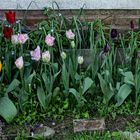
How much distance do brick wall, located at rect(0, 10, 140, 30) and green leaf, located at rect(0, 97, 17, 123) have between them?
1292mm

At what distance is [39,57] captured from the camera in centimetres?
427

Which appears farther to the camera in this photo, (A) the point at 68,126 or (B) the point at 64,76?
(B) the point at 64,76

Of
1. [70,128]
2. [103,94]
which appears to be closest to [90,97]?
[103,94]

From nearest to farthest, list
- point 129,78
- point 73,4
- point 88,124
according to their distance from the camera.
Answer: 1. point 88,124
2. point 129,78
3. point 73,4

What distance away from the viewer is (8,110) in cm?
423

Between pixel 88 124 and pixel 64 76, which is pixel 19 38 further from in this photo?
pixel 88 124

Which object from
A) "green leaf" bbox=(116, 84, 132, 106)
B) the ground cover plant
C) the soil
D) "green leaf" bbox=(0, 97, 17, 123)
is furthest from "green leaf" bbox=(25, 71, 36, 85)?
"green leaf" bbox=(116, 84, 132, 106)

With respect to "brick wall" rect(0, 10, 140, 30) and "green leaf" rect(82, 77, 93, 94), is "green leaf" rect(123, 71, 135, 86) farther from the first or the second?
"brick wall" rect(0, 10, 140, 30)

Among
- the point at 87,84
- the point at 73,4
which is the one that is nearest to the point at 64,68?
the point at 87,84

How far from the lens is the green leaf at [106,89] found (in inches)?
172

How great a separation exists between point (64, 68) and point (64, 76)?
0.07m

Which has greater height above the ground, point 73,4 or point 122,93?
point 73,4

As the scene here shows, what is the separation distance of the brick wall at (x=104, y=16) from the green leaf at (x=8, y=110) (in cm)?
129

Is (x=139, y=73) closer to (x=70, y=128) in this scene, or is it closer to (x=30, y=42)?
(x=70, y=128)
